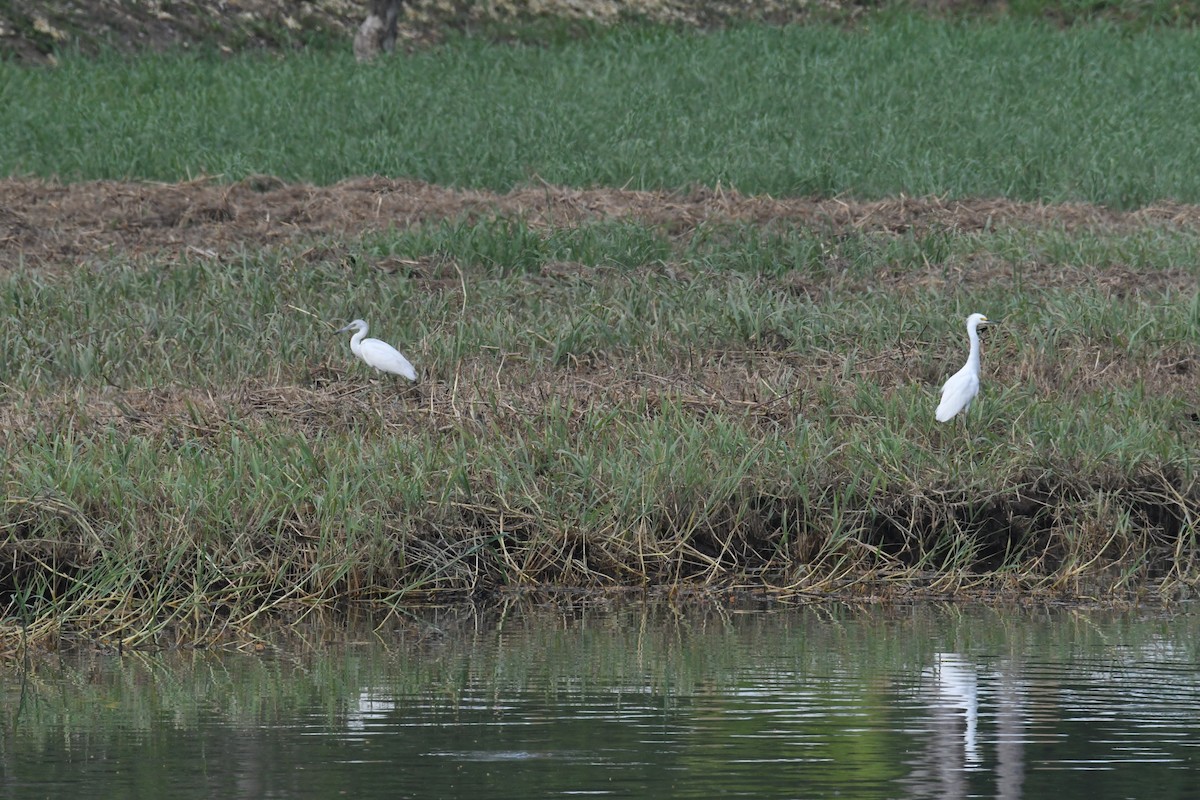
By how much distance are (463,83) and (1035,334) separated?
44.4ft

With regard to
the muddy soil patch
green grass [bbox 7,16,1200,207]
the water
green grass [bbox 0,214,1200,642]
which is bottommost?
the water

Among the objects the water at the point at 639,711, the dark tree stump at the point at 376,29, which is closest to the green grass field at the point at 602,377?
the water at the point at 639,711

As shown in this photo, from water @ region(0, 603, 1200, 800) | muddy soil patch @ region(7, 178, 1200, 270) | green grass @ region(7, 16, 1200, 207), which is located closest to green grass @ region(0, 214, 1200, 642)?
water @ region(0, 603, 1200, 800)

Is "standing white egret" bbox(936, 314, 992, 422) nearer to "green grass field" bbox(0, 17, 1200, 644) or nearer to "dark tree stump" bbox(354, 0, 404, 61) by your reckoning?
"green grass field" bbox(0, 17, 1200, 644)

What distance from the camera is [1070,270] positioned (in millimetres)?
15234

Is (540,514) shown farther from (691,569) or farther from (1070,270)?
(1070,270)

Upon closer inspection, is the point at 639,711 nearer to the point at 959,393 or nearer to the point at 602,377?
the point at 959,393

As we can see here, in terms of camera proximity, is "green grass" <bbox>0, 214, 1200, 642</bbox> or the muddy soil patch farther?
the muddy soil patch

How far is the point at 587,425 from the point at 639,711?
4012 mm

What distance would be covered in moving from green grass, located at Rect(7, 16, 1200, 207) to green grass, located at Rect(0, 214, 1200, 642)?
11.5ft

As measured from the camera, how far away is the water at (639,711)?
609 cm

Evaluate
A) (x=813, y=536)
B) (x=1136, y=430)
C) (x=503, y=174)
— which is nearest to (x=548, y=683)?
(x=813, y=536)

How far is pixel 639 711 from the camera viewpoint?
23.3ft

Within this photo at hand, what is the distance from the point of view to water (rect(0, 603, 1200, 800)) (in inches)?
240
